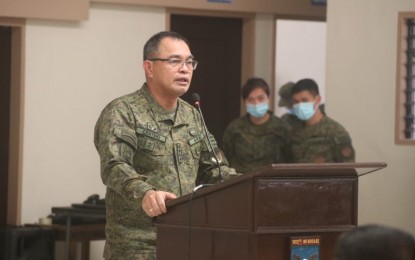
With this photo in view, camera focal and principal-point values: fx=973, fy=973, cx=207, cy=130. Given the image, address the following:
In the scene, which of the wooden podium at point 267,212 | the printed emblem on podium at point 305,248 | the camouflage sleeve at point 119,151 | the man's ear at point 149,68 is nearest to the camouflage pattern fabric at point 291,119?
the man's ear at point 149,68

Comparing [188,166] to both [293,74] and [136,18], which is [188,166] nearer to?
[136,18]

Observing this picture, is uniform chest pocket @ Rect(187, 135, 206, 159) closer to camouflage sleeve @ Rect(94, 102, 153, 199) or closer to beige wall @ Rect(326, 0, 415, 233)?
camouflage sleeve @ Rect(94, 102, 153, 199)

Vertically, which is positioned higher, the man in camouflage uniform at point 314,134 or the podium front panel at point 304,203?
the man in camouflage uniform at point 314,134

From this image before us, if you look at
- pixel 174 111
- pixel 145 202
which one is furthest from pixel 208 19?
pixel 145 202

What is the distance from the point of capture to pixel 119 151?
387 centimetres

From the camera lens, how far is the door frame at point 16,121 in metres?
7.62

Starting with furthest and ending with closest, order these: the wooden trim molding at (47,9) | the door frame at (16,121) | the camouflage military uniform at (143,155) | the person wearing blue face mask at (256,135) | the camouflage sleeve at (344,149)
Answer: the door frame at (16,121) < the person wearing blue face mask at (256,135) < the wooden trim molding at (47,9) < the camouflage sleeve at (344,149) < the camouflage military uniform at (143,155)

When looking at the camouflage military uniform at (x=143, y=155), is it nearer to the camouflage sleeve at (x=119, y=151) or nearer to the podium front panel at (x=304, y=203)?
the camouflage sleeve at (x=119, y=151)

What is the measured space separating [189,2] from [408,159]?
231cm

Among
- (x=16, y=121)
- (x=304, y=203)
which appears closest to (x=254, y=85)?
(x=16, y=121)

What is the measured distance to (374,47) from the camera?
7715 mm

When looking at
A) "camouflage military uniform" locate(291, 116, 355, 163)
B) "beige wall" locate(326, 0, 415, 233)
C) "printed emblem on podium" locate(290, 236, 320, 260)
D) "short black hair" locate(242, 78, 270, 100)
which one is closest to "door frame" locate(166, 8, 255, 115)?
"beige wall" locate(326, 0, 415, 233)

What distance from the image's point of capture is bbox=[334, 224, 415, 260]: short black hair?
1936 mm

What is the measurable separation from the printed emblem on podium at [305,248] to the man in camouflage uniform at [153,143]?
77 cm
